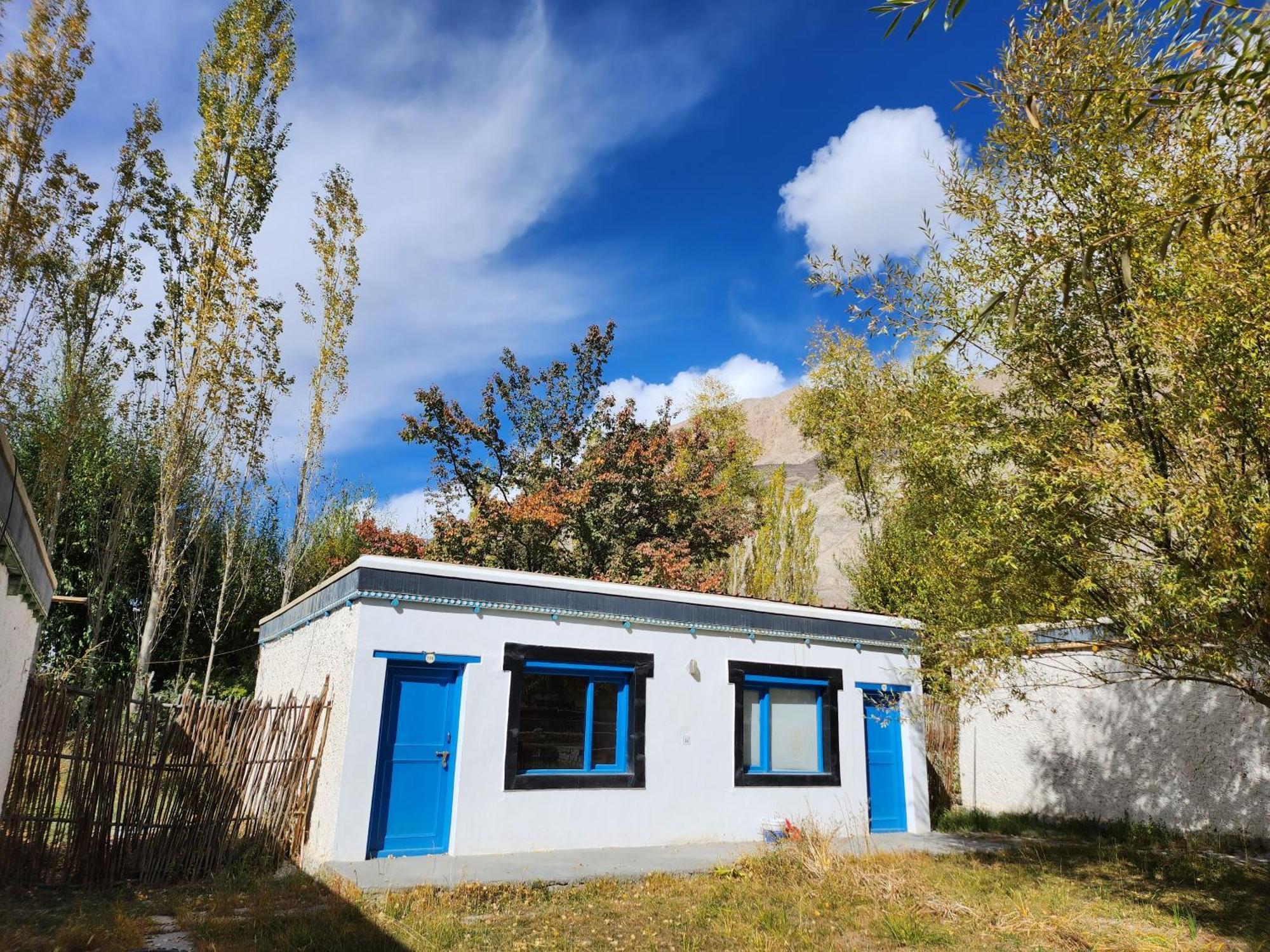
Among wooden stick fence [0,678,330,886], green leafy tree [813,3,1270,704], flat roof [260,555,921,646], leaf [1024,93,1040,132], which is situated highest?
leaf [1024,93,1040,132]

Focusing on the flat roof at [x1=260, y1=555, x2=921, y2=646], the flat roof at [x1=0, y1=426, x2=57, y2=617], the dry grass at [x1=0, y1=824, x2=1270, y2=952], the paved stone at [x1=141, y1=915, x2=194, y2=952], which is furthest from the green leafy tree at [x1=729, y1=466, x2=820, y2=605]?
the flat roof at [x1=0, y1=426, x2=57, y2=617]

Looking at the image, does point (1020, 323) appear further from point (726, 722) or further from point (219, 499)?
point (219, 499)

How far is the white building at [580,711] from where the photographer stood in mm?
8922

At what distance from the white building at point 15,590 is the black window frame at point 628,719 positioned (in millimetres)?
4940

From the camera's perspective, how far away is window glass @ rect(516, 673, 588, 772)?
32.2 feet

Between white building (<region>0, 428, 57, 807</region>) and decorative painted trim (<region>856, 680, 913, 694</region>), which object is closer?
white building (<region>0, 428, 57, 807</region>)

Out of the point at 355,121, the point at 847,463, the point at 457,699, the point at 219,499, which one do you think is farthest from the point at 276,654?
the point at 847,463

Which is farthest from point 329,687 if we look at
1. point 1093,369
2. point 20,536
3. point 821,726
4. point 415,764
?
point 1093,369

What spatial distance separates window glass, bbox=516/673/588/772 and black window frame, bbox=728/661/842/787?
2.40 meters

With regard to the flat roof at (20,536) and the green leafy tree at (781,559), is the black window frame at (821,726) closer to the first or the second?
the flat roof at (20,536)

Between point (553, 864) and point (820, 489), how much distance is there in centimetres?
2268

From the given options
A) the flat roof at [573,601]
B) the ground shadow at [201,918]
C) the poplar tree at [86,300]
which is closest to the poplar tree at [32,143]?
the poplar tree at [86,300]

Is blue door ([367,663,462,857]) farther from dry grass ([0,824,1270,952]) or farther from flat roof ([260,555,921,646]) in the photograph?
dry grass ([0,824,1270,952])

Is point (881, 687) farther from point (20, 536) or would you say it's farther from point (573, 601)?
point (20, 536)
